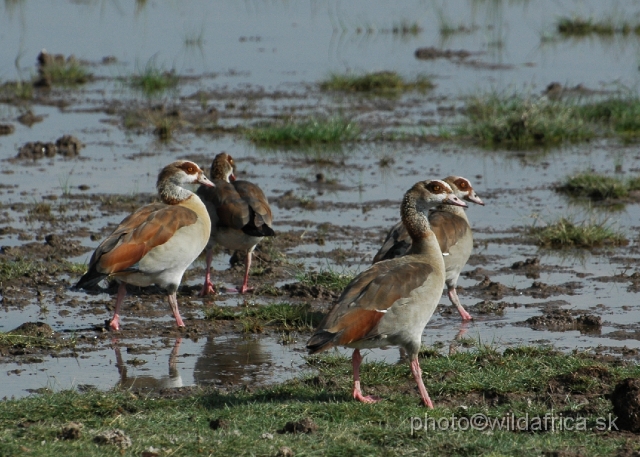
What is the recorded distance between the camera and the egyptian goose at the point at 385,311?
720 centimetres

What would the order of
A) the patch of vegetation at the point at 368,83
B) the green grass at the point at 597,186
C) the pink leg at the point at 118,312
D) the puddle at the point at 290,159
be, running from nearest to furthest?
the puddle at the point at 290,159, the pink leg at the point at 118,312, the green grass at the point at 597,186, the patch of vegetation at the point at 368,83

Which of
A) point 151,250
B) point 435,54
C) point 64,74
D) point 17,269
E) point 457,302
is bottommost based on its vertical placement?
point 457,302

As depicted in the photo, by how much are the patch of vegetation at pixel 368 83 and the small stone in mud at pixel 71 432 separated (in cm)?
1487

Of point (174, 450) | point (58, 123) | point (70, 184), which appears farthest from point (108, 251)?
point (58, 123)

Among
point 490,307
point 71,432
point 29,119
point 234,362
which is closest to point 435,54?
point 29,119

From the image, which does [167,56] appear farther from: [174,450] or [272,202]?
[174,450]

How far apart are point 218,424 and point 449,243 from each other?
4.02 m

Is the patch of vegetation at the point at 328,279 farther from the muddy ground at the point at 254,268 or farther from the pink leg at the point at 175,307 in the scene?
the pink leg at the point at 175,307

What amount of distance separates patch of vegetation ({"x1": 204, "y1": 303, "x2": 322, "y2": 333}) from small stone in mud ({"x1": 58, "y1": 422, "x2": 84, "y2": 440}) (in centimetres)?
305

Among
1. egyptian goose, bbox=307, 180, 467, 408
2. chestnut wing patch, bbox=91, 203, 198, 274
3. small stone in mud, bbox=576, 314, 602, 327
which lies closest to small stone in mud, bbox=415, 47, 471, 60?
chestnut wing patch, bbox=91, 203, 198, 274

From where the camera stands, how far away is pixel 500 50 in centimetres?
2548

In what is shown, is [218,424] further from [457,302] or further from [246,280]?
[246,280]

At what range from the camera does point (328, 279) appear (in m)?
10.6

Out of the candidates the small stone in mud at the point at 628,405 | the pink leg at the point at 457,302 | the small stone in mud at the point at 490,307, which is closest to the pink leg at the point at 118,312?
the pink leg at the point at 457,302
